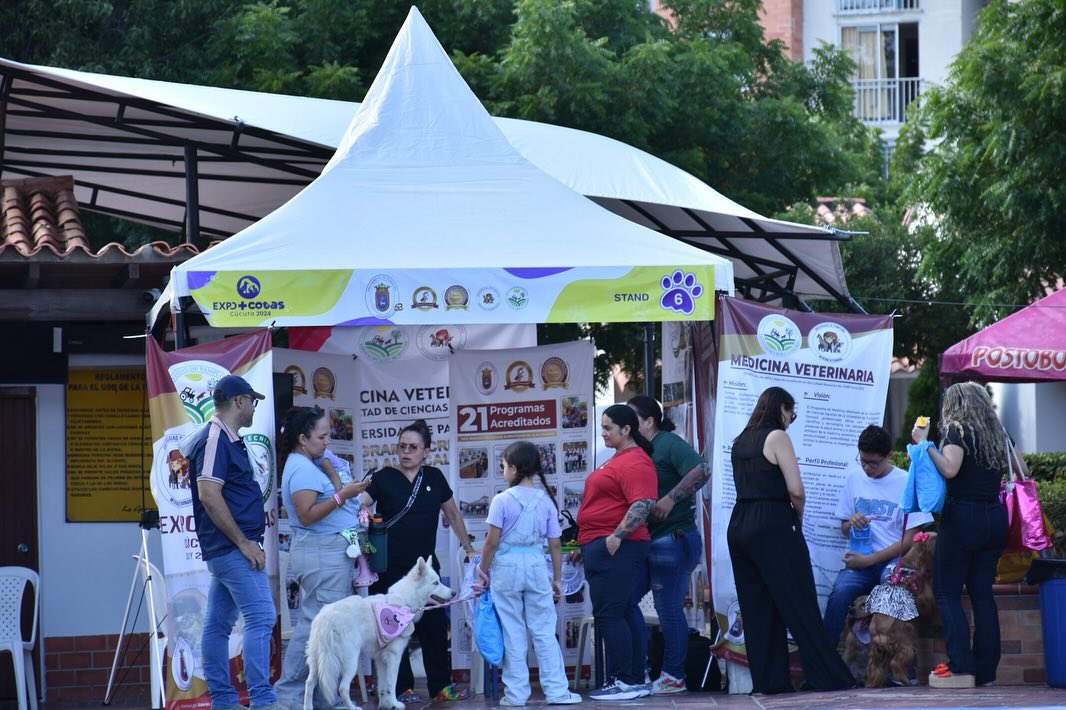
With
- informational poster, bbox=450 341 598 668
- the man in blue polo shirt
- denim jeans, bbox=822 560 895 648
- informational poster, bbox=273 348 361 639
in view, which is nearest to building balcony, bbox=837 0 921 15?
informational poster, bbox=450 341 598 668

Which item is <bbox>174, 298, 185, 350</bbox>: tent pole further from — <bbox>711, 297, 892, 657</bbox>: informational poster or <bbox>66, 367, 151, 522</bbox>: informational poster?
<bbox>711, 297, 892, 657</bbox>: informational poster

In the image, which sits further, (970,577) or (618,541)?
(970,577)

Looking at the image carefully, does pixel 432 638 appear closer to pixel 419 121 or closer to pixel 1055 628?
pixel 419 121

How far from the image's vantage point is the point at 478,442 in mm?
10414

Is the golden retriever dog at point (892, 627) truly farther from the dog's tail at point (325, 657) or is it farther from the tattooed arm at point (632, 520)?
the dog's tail at point (325, 657)

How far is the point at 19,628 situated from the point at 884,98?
114 ft

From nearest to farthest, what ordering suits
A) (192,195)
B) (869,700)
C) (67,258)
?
(869,700)
(67,258)
(192,195)

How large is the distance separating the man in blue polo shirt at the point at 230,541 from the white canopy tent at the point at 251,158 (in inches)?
123

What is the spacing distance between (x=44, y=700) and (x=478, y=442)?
3597mm

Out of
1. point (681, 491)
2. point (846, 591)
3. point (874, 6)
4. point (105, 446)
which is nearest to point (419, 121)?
point (681, 491)

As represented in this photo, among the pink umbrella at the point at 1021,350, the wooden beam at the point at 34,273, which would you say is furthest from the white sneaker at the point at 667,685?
the wooden beam at the point at 34,273

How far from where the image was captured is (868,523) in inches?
364

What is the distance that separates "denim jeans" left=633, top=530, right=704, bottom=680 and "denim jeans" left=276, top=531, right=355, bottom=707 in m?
1.85

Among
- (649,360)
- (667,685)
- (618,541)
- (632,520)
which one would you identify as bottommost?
(667,685)
